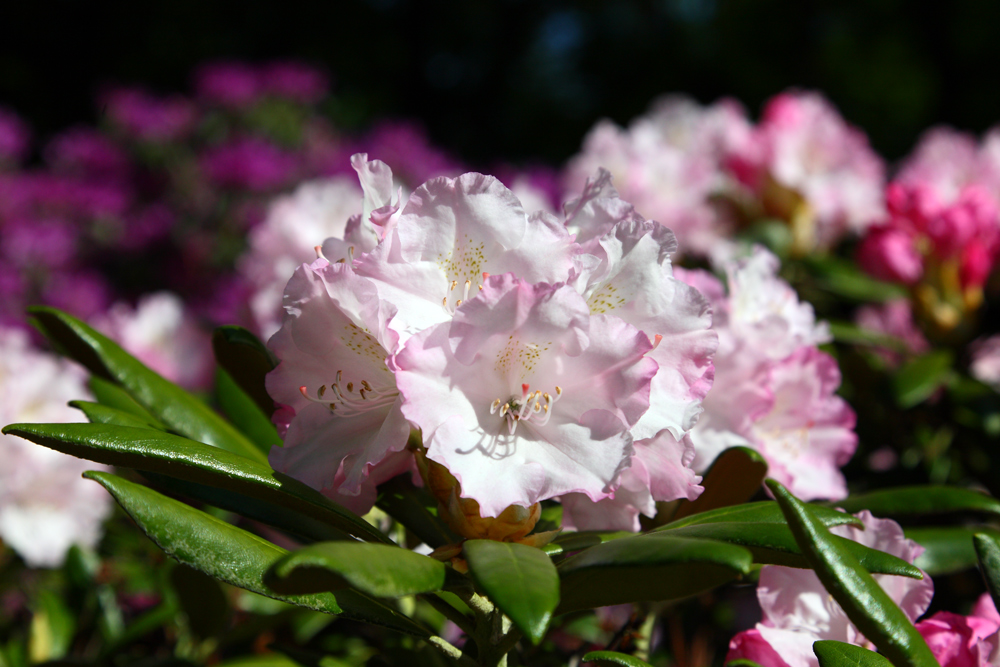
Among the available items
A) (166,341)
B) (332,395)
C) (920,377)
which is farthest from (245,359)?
(166,341)

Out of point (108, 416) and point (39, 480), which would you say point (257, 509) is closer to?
point (108, 416)

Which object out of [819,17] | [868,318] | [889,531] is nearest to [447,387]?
[889,531]

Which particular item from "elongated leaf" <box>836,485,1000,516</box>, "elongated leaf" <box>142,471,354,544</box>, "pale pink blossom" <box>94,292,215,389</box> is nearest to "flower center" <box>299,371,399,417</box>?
"elongated leaf" <box>142,471,354,544</box>

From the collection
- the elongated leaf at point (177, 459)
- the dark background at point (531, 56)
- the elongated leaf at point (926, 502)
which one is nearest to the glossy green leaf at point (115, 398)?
the elongated leaf at point (177, 459)

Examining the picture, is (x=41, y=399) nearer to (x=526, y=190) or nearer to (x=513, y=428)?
(x=526, y=190)

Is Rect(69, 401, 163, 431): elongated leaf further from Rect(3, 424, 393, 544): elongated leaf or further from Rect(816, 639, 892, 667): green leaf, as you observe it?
Rect(816, 639, 892, 667): green leaf
